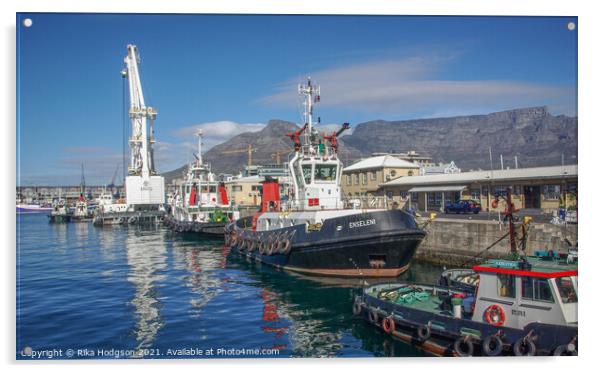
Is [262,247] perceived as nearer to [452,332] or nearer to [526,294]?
[452,332]

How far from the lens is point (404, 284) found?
1239 cm

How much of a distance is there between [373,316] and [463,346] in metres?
2.53

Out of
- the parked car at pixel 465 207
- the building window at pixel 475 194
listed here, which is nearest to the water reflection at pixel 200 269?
the parked car at pixel 465 207

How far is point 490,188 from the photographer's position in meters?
25.2

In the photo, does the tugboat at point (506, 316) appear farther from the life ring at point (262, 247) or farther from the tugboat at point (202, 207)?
the tugboat at point (202, 207)

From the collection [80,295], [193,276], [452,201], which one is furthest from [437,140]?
[80,295]

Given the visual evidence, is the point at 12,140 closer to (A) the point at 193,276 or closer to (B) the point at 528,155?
(A) the point at 193,276

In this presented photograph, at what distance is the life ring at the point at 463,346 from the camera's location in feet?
27.9

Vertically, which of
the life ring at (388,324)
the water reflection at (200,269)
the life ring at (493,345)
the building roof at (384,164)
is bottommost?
the water reflection at (200,269)

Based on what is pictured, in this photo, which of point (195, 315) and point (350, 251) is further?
point (350, 251)

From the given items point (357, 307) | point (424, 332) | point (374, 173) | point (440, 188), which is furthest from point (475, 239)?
point (374, 173)

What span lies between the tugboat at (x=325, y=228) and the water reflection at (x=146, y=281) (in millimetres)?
4316

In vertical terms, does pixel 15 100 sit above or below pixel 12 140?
above
